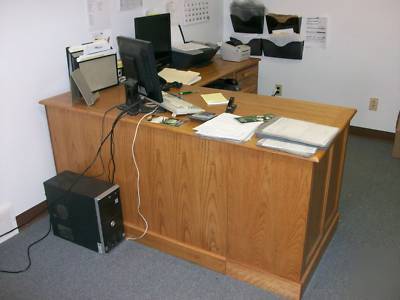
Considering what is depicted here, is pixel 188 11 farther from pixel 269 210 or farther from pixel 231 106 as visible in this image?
pixel 269 210

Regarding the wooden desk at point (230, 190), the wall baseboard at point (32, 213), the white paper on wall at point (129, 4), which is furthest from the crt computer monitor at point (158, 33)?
the wall baseboard at point (32, 213)

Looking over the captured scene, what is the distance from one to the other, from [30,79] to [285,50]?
2.42 metres

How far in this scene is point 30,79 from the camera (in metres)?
2.42

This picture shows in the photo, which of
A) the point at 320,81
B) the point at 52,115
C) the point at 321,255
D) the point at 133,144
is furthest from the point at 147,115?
the point at 320,81

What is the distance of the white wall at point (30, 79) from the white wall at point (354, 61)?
82.5 inches

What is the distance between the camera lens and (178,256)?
2.27 m

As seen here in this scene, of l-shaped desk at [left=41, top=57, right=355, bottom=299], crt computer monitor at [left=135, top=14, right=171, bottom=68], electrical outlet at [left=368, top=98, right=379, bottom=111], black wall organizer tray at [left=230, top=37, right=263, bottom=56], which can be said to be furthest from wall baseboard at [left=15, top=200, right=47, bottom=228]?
electrical outlet at [left=368, top=98, right=379, bottom=111]

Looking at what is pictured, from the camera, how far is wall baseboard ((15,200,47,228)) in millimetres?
2523

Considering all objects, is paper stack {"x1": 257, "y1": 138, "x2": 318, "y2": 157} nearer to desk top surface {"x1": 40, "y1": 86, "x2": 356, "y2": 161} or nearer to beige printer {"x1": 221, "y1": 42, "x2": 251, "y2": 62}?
desk top surface {"x1": 40, "y1": 86, "x2": 356, "y2": 161}

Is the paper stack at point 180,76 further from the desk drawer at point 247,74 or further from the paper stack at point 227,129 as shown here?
the paper stack at point 227,129

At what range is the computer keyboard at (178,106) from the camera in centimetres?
210

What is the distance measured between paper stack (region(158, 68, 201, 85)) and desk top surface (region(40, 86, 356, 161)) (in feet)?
0.82

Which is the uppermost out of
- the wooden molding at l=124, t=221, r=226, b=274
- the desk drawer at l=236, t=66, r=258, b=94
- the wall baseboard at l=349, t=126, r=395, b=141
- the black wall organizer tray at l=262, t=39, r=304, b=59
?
the black wall organizer tray at l=262, t=39, r=304, b=59

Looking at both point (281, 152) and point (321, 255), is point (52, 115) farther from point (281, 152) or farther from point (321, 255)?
point (321, 255)
